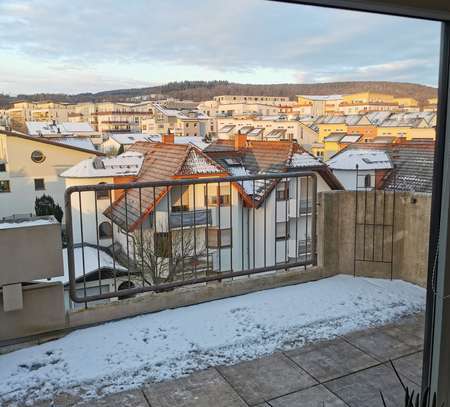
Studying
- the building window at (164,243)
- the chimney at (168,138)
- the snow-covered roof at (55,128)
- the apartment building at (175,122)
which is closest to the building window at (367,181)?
the apartment building at (175,122)

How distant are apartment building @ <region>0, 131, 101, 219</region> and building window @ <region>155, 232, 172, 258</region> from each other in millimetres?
1727

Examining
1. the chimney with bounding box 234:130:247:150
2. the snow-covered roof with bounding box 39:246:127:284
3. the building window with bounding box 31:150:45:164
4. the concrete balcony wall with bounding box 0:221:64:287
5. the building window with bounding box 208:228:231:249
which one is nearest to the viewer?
the concrete balcony wall with bounding box 0:221:64:287

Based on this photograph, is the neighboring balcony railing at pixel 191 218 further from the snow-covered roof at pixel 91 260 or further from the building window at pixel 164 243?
the snow-covered roof at pixel 91 260

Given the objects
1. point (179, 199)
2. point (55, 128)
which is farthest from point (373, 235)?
point (55, 128)

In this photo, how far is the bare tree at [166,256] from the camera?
3770mm

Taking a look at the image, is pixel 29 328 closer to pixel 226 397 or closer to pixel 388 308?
pixel 226 397

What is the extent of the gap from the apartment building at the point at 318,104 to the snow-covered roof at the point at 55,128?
6.27 feet

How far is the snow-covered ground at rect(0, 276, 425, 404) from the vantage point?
224 centimetres

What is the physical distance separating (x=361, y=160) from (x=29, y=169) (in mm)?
3185

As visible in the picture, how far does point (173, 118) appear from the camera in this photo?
3.77 m

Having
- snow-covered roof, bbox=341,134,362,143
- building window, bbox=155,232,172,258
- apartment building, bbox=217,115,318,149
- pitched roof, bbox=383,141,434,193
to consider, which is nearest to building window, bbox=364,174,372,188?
pitched roof, bbox=383,141,434,193

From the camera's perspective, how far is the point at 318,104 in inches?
160

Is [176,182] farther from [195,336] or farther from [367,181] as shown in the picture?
[367,181]

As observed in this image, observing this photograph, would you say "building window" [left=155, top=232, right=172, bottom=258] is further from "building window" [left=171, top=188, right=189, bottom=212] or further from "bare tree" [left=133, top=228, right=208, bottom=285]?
→ "building window" [left=171, top=188, right=189, bottom=212]
